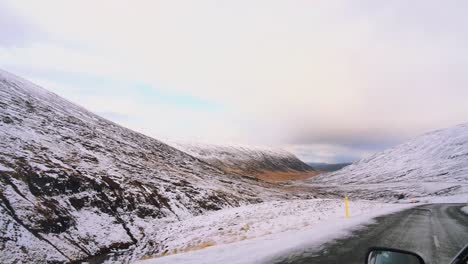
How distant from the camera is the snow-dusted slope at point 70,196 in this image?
16.9m

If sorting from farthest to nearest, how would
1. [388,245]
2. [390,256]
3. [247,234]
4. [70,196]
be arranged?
[70,196]
[247,234]
[388,245]
[390,256]

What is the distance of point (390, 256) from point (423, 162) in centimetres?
14678

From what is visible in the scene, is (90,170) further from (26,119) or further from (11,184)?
(26,119)

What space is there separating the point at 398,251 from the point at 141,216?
921 inches

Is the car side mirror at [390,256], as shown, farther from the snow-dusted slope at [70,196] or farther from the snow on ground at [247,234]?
the snow-dusted slope at [70,196]

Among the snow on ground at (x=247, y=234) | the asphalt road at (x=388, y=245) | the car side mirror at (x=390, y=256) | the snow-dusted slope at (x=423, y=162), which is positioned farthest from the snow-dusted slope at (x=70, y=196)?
the snow-dusted slope at (x=423, y=162)

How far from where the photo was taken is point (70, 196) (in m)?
22.4

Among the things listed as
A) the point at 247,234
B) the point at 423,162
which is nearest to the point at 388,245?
the point at 247,234

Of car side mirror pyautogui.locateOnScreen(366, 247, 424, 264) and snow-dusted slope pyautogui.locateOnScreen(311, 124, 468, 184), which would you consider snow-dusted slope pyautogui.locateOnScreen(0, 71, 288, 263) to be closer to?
car side mirror pyautogui.locateOnScreen(366, 247, 424, 264)

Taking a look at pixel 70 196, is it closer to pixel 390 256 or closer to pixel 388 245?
pixel 388 245

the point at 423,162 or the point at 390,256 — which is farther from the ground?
the point at 423,162

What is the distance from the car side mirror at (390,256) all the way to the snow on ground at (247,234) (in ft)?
18.7

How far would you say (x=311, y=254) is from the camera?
9.86m

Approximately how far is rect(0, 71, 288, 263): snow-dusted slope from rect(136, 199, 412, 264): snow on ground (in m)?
2.87
